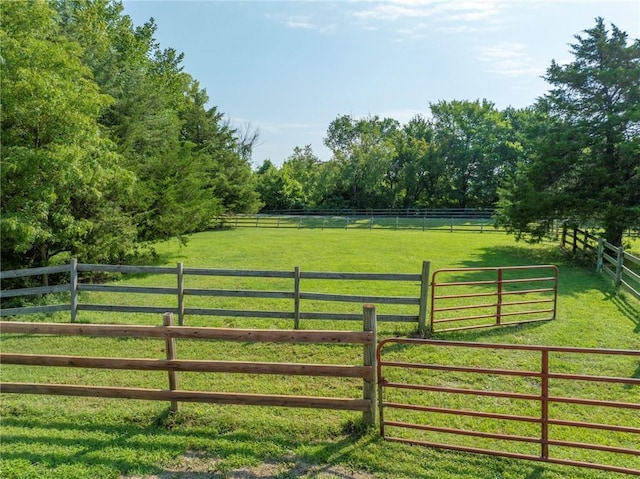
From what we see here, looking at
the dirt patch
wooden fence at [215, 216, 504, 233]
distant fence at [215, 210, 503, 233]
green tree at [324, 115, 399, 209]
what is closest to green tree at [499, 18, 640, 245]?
distant fence at [215, 210, 503, 233]

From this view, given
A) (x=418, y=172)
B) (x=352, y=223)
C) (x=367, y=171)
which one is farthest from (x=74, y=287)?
(x=418, y=172)

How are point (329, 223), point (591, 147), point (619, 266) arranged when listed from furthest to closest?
point (329, 223) → point (591, 147) → point (619, 266)

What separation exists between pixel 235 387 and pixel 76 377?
7.43 ft

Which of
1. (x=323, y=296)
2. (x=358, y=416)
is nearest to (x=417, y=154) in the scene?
(x=323, y=296)

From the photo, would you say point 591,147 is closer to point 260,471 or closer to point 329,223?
point 260,471

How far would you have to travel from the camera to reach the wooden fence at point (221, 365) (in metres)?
4.23

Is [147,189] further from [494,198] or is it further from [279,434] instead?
[494,198]

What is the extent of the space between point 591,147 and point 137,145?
59.3 ft

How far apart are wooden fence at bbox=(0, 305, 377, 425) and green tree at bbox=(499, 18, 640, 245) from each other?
14600mm

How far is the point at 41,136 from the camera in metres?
9.19

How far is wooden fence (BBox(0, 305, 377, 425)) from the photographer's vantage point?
4230 mm

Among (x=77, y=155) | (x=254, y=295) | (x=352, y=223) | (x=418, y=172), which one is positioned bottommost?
(x=254, y=295)

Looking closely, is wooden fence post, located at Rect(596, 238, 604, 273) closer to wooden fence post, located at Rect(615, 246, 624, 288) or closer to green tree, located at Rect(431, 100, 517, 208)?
wooden fence post, located at Rect(615, 246, 624, 288)

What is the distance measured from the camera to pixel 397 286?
1151 cm
